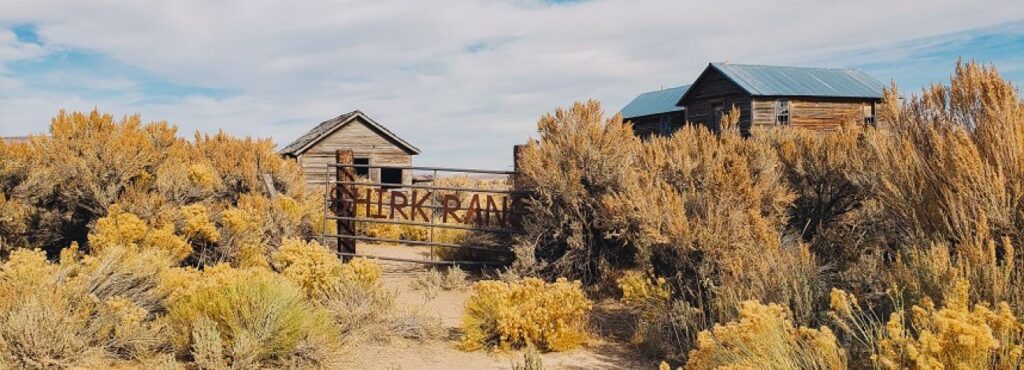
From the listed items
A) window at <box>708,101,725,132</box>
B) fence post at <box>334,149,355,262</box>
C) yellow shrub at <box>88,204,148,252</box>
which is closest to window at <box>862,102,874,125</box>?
window at <box>708,101,725,132</box>

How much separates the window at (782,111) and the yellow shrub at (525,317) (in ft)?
75.8

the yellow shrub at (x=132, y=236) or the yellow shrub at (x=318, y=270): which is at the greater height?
the yellow shrub at (x=132, y=236)

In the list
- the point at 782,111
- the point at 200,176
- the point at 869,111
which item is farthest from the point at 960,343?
the point at 869,111

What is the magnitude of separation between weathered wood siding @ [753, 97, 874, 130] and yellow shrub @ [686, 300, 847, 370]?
24414 mm

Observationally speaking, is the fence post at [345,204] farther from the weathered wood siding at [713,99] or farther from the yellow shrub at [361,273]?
the weathered wood siding at [713,99]

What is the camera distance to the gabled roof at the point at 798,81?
27.6m

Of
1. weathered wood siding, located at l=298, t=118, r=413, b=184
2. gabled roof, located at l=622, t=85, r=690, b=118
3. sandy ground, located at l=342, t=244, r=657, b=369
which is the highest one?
gabled roof, located at l=622, t=85, r=690, b=118

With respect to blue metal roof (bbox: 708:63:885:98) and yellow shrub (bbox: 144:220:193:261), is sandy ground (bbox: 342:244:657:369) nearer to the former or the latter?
yellow shrub (bbox: 144:220:193:261)

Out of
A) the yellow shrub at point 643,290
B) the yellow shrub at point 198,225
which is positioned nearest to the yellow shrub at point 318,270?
the yellow shrub at point 198,225

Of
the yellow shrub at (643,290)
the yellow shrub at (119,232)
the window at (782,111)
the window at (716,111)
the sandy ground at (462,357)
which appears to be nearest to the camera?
the sandy ground at (462,357)

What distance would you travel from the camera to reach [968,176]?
4.51 m

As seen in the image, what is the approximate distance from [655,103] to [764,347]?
33548mm

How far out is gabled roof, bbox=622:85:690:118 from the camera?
114 feet

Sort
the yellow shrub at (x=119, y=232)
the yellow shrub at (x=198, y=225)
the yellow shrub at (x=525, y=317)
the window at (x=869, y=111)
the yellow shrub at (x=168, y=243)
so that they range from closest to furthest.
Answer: the yellow shrub at (x=525, y=317)
the yellow shrub at (x=119, y=232)
the yellow shrub at (x=168, y=243)
the yellow shrub at (x=198, y=225)
the window at (x=869, y=111)
